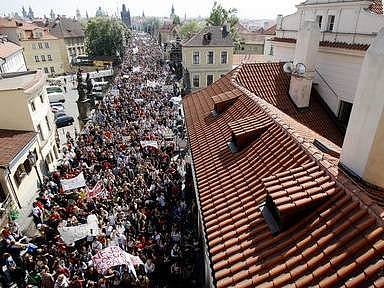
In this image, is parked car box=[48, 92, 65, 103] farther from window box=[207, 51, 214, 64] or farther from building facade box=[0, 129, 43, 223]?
building facade box=[0, 129, 43, 223]

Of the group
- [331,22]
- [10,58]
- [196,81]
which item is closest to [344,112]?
[331,22]

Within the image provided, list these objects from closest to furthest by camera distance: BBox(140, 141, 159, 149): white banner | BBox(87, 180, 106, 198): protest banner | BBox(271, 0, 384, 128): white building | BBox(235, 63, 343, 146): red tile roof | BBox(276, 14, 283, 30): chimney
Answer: BBox(271, 0, 384, 128): white building, BBox(235, 63, 343, 146): red tile roof, BBox(87, 180, 106, 198): protest banner, BBox(276, 14, 283, 30): chimney, BBox(140, 141, 159, 149): white banner

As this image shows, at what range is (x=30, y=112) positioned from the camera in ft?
66.6

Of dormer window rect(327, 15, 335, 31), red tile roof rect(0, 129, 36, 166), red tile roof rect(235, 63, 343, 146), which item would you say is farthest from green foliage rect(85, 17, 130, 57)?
dormer window rect(327, 15, 335, 31)

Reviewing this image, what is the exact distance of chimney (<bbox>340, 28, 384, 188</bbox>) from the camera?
6.45m

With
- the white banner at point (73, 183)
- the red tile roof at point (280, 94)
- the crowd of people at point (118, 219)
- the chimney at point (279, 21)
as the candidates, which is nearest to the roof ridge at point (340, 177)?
the red tile roof at point (280, 94)

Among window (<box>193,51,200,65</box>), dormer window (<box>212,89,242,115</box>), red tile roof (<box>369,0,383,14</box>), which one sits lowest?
window (<box>193,51,200,65</box>)

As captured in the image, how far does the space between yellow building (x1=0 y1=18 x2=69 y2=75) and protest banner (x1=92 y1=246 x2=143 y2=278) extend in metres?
57.9

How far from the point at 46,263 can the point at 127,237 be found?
10.6 feet

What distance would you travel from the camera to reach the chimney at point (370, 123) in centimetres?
645

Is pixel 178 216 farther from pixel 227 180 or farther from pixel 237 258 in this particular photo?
pixel 237 258

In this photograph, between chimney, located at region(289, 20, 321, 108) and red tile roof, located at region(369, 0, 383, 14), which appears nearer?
red tile roof, located at region(369, 0, 383, 14)

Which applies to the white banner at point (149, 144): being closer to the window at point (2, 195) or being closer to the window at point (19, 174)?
the window at point (19, 174)

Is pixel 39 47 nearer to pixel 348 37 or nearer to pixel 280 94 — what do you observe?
pixel 280 94
